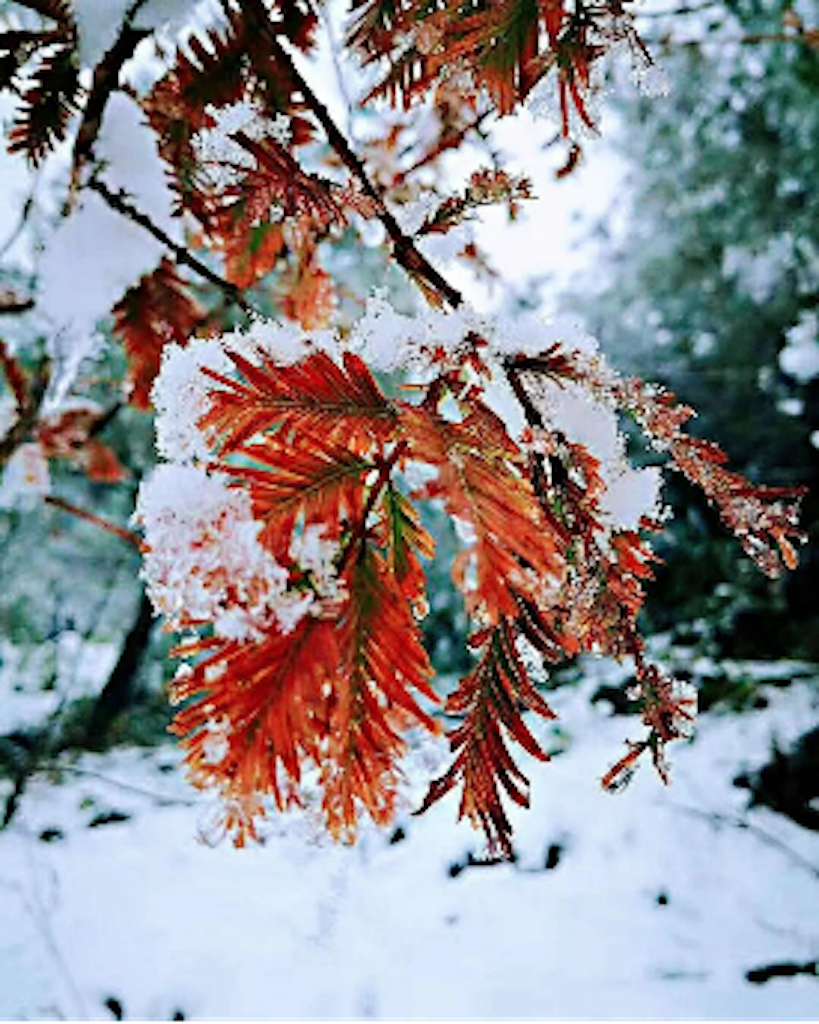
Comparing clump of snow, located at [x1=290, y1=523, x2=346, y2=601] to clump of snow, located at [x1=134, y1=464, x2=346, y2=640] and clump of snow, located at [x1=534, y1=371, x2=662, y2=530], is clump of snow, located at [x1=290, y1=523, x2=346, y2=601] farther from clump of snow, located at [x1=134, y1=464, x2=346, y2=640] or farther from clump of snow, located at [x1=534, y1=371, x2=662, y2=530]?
clump of snow, located at [x1=534, y1=371, x2=662, y2=530]

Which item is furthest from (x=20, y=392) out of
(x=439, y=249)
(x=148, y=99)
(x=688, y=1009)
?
(x=688, y=1009)

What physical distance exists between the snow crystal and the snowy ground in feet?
4.22

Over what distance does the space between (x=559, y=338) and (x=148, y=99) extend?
19.7 inches

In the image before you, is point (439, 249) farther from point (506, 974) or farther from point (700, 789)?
point (700, 789)

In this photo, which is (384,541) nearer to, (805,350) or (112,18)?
(112,18)

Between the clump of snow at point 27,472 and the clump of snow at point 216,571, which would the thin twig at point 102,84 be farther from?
the clump of snow at point 27,472

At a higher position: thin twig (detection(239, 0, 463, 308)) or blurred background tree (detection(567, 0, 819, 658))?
blurred background tree (detection(567, 0, 819, 658))

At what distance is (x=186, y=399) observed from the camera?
1.55 ft

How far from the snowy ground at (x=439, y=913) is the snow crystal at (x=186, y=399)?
1.29 metres

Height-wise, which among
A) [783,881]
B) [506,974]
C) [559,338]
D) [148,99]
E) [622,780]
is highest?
[148,99]

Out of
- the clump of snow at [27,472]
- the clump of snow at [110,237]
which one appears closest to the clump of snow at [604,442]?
the clump of snow at [110,237]

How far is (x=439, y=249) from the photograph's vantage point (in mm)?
672

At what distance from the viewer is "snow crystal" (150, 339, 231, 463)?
1.52ft

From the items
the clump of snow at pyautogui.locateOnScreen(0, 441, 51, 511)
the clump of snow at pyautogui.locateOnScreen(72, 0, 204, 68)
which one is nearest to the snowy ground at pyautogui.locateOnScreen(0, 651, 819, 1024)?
the clump of snow at pyautogui.locateOnScreen(0, 441, 51, 511)
